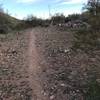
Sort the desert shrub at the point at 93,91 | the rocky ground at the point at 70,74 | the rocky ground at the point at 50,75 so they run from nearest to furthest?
1. the desert shrub at the point at 93,91
2. the rocky ground at the point at 70,74
3. the rocky ground at the point at 50,75

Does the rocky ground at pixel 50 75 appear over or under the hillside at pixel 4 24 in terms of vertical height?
under

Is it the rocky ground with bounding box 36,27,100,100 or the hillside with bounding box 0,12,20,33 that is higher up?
the hillside with bounding box 0,12,20,33

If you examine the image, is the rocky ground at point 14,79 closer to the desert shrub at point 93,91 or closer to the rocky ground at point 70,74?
the rocky ground at point 70,74

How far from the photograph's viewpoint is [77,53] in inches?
351

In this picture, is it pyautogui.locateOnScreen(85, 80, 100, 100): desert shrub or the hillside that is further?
the hillside

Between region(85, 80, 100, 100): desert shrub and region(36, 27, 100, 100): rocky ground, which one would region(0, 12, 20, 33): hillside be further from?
region(85, 80, 100, 100): desert shrub

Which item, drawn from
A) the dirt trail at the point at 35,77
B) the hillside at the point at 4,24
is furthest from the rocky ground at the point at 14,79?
the hillside at the point at 4,24

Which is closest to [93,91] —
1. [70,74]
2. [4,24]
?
[70,74]

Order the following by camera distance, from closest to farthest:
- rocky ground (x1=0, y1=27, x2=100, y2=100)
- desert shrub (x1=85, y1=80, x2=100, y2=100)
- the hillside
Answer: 1. desert shrub (x1=85, y1=80, x2=100, y2=100)
2. rocky ground (x1=0, y1=27, x2=100, y2=100)
3. the hillside

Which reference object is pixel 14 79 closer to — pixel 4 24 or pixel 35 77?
pixel 35 77

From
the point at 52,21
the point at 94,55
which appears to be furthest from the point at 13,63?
the point at 52,21

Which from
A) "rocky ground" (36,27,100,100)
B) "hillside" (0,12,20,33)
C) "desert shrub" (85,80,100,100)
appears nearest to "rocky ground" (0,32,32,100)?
"rocky ground" (36,27,100,100)

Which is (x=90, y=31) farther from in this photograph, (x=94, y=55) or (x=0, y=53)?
(x=0, y=53)

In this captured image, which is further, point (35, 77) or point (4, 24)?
point (4, 24)
